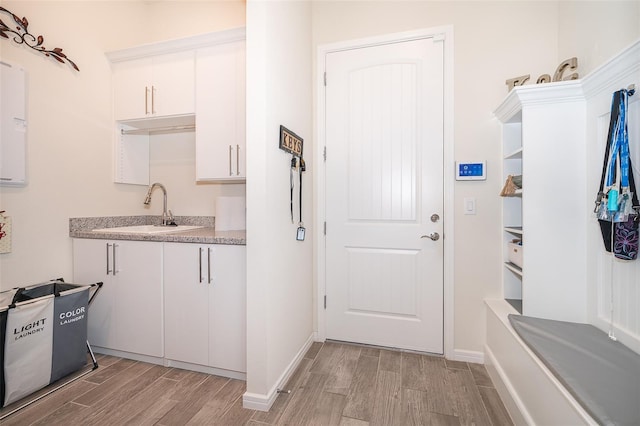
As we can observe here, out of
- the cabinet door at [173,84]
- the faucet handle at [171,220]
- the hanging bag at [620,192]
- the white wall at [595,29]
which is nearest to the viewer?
the hanging bag at [620,192]

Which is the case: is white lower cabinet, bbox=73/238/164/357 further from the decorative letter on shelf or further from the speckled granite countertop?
the decorative letter on shelf

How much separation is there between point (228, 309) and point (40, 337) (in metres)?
1.06

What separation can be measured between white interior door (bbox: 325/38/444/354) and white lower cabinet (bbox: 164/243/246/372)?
2.72 feet

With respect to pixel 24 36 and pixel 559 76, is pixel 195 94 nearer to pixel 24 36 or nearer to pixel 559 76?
pixel 24 36

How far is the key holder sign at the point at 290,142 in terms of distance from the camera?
5.61 feet

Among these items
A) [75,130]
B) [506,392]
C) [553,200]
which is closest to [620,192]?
[553,200]

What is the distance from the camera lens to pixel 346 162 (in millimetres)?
2271

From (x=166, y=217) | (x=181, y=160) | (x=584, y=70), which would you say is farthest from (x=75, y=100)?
(x=584, y=70)

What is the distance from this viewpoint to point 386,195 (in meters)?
2.19

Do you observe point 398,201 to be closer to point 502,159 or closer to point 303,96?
point 502,159

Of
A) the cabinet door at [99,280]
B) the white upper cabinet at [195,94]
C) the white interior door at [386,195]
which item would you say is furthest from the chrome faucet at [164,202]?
the white interior door at [386,195]

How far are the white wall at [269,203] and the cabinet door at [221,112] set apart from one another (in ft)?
1.48

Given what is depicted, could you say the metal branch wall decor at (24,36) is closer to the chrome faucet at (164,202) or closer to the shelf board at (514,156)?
the chrome faucet at (164,202)

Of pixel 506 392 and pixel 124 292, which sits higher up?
pixel 124 292
